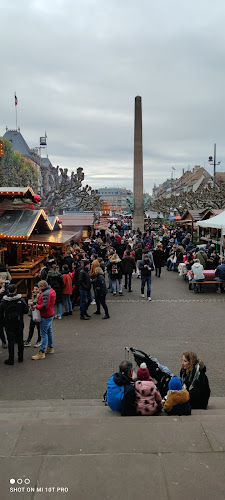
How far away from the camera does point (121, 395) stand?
175 inches

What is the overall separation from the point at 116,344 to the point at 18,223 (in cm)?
599

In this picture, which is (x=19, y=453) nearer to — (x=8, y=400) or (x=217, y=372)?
(x=8, y=400)

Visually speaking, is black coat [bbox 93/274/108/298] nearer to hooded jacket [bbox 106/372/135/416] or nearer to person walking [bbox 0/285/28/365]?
person walking [bbox 0/285/28/365]

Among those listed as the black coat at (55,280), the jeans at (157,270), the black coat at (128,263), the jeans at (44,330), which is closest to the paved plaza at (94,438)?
the jeans at (44,330)

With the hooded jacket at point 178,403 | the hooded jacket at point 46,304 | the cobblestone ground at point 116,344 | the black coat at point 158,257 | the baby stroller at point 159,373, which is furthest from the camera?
the black coat at point 158,257

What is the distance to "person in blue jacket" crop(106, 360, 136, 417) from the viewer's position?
4398 mm

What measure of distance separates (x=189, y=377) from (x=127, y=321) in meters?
4.84

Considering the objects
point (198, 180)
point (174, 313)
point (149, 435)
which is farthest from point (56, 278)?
point (198, 180)

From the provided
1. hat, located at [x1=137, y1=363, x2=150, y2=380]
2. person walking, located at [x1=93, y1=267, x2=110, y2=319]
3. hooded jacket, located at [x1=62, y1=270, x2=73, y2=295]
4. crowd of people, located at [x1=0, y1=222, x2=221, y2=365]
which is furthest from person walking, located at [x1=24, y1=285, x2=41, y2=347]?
hat, located at [x1=137, y1=363, x2=150, y2=380]

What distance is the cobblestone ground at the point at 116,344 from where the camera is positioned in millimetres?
5824

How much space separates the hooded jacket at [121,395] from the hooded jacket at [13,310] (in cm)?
257

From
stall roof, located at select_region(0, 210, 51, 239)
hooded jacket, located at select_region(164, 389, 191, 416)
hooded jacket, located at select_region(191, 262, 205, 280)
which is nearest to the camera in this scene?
hooded jacket, located at select_region(164, 389, 191, 416)

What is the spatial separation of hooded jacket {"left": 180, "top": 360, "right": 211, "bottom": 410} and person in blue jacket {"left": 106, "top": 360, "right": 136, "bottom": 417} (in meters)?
0.73

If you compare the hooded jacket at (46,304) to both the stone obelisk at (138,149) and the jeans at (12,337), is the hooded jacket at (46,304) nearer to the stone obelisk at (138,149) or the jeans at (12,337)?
the jeans at (12,337)
